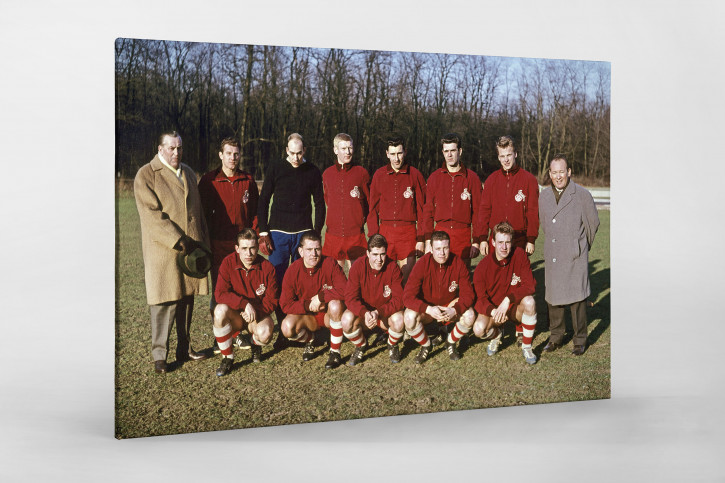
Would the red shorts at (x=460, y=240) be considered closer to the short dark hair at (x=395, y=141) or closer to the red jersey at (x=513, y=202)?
the red jersey at (x=513, y=202)

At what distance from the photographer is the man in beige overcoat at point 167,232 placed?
6258 mm

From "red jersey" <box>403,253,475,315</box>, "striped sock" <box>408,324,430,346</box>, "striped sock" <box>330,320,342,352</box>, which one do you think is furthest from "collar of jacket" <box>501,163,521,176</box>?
"striped sock" <box>330,320,342,352</box>

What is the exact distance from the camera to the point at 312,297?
6.71m

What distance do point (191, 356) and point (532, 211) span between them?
2971 mm

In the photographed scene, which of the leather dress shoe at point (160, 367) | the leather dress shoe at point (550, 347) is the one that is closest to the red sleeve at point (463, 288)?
the leather dress shoe at point (550, 347)

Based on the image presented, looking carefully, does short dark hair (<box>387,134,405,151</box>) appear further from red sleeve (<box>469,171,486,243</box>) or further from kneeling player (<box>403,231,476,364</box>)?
kneeling player (<box>403,231,476,364</box>)

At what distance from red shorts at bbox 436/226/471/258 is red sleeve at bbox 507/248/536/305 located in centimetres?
42

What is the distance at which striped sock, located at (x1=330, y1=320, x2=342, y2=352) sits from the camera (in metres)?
6.72

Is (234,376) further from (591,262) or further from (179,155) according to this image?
(591,262)

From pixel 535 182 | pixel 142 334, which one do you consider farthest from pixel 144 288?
pixel 535 182

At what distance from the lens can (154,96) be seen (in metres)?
6.25

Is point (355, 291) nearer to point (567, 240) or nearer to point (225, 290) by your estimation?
point (225, 290)

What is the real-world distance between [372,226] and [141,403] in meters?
2.15

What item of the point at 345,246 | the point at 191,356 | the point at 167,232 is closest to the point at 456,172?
the point at 345,246
